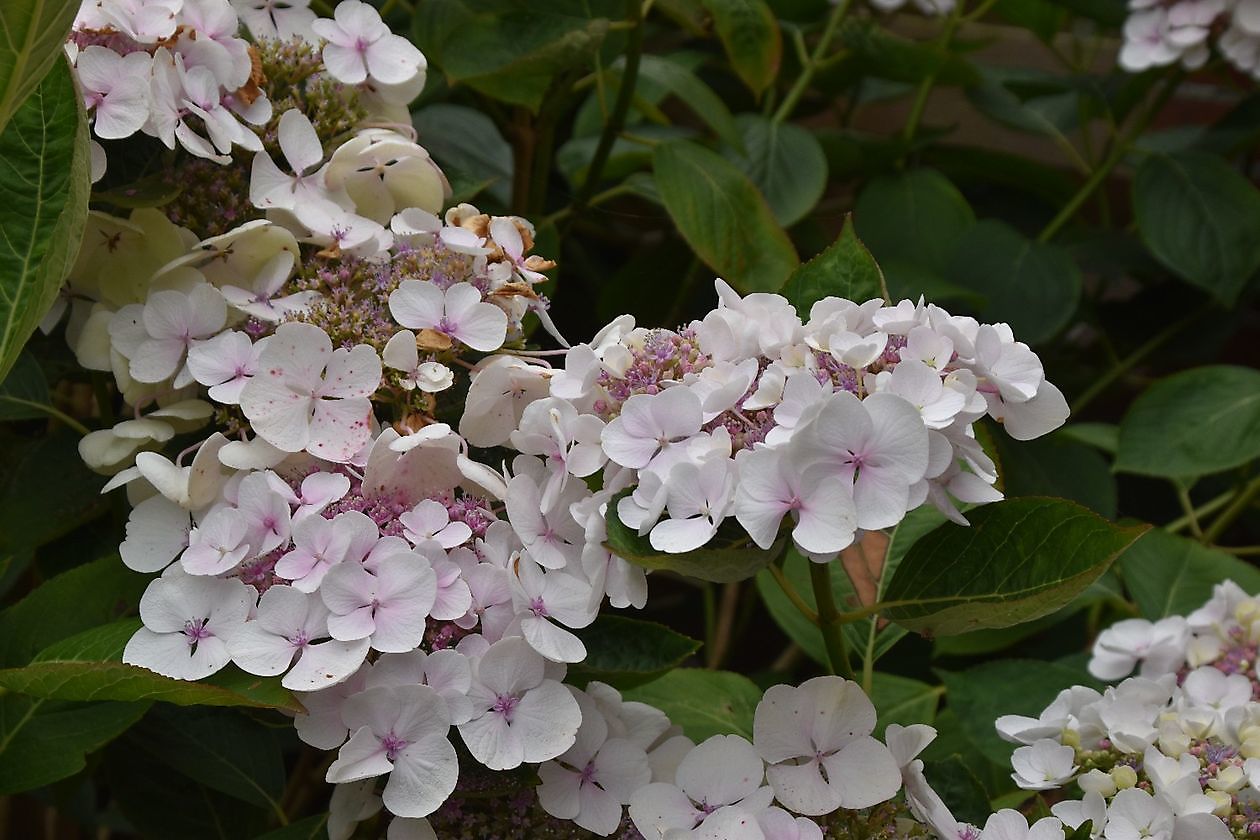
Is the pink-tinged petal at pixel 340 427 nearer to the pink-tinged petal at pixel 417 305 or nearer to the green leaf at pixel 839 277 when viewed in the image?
the pink-tinged petal at pixel 417 305

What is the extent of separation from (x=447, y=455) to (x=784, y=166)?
27.7 inches

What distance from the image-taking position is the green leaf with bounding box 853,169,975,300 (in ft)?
4.29

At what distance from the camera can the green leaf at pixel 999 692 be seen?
0.85 metres

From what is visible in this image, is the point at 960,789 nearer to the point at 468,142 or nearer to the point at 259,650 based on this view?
the point at 259,650

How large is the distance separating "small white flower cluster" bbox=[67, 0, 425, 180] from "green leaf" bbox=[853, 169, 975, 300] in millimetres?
750

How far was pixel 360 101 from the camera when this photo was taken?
0.71 meters

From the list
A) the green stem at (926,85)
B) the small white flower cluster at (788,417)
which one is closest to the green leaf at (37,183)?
the small white flower cluster at (788,417)

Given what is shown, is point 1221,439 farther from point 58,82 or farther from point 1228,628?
point 58,82

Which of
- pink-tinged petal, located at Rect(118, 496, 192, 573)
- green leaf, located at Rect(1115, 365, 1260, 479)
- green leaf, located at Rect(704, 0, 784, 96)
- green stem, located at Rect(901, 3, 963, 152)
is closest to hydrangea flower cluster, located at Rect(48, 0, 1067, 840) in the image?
pink-tinged petal, located at Rect(118, 496, 192, 573)

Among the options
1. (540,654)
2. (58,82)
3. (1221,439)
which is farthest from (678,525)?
(1221,439)

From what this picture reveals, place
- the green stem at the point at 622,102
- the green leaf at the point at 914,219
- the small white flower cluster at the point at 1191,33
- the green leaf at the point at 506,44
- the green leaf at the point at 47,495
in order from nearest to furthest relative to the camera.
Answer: the green leaf at the point at 47,495 → the green leaf at the point at 506,44 → the green stem at the point at 622,102 → the small white flower cluster at the point at 1191,33 → the green leaf at the point at 914,219

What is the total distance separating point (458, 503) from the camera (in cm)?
57

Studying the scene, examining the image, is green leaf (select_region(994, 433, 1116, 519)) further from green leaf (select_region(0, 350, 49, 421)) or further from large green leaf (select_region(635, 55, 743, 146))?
green leaf (select_region(0, 350, 49, 421))

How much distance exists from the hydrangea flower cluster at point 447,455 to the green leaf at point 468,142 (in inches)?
13.1
